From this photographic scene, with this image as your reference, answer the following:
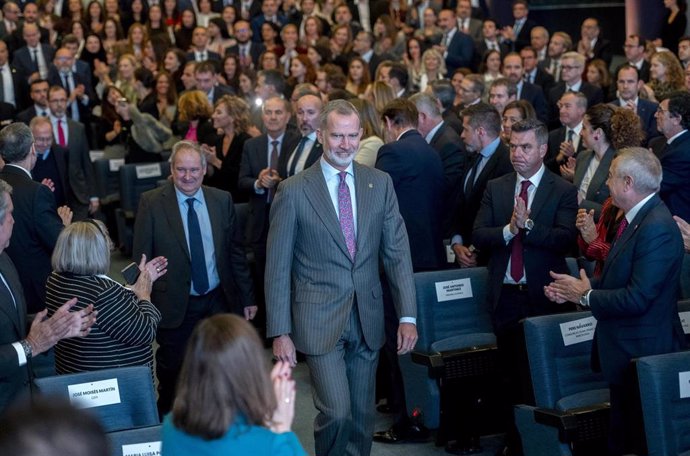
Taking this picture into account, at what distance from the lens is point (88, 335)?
450cm

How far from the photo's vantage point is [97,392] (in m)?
4.11

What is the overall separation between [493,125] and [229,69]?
6457 millimetres

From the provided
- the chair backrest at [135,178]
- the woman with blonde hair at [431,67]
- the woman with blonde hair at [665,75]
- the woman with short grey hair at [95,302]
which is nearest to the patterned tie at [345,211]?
the woman with short grey hair at [95,302]

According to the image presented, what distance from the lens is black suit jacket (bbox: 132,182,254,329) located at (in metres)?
5.61

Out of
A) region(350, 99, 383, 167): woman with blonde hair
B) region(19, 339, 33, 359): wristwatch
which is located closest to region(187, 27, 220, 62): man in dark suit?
region(350, 99, 383, 167): woman with blonde hair

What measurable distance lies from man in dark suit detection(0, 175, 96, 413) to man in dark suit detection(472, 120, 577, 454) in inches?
82.5

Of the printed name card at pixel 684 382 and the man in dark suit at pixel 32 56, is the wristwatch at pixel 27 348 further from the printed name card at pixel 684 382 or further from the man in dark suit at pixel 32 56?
the man in dark suit at pixel 32 56

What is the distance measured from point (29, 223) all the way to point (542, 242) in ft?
8.92

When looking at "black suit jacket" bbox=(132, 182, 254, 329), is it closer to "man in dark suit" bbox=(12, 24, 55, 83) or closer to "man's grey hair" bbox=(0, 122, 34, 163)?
"man's grey hair" bbox=(0, 122, 34, 163)

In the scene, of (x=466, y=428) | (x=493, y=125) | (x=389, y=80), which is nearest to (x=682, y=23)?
(x=389, y=80)

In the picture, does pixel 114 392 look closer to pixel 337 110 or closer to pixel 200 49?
pixel 337 110

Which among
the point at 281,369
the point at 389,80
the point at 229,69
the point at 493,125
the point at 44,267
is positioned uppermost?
the point at 229,69

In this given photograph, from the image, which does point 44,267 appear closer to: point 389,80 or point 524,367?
point 524,367

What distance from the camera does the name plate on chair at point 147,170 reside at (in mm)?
9703
